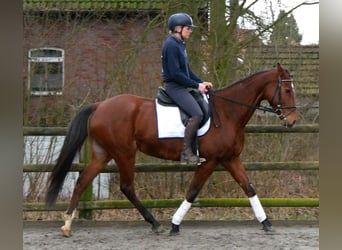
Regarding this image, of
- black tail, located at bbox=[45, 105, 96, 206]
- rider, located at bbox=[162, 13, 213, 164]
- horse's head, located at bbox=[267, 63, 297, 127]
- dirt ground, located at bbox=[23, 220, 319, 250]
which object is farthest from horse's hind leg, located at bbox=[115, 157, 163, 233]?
horse's head, located at bbox=[267, 63, 297, 127]

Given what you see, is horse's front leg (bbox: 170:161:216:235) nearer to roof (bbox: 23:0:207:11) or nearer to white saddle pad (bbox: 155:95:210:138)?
white saddle pad (bbox: 155:95:210:138)

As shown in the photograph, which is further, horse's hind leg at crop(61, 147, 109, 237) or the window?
the window

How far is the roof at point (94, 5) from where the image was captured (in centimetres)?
791

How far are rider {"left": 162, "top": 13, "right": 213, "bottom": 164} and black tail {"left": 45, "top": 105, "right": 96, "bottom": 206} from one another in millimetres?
1034

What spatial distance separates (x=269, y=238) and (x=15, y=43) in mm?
5128

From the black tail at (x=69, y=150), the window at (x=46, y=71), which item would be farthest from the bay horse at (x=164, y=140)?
the window at (x=46, y=71)

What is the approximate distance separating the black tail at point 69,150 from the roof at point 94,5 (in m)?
2.95

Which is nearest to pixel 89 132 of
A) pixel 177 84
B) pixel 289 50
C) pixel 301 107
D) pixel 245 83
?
pixel 177 84

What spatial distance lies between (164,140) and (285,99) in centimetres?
140

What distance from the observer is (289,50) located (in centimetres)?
812

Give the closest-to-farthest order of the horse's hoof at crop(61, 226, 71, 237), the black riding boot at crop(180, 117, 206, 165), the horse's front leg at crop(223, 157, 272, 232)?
the black riding boot at crop(180, 117, 206, 165) → the horse's hoof at crop(61, 226, 71, 237) → the horse's front leg at crop(223, 157, 272, 232)

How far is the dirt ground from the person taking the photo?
5004 mm

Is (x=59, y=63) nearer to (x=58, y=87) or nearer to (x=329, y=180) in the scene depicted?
(x=58, y=87)

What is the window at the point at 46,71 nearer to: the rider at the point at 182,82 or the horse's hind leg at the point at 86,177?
the horse's hind leg at the point at 86,177
